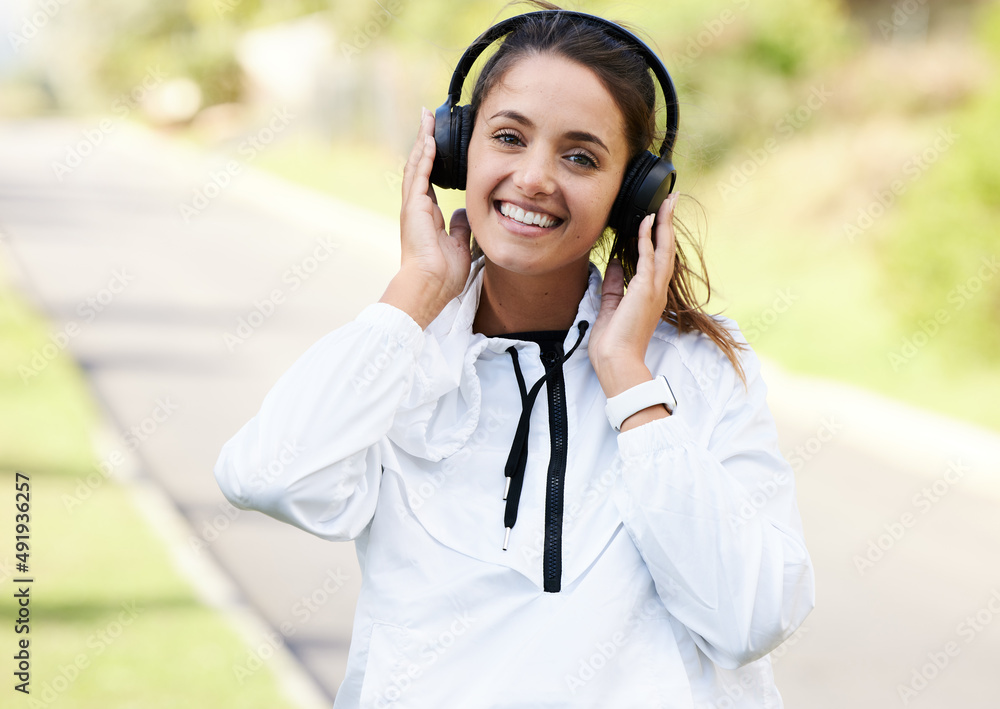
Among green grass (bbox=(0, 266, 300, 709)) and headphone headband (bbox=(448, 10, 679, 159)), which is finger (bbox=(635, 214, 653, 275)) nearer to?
headphone headband (bbox=(448, 10, 679, 159))

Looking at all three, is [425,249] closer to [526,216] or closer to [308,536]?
[526,216]

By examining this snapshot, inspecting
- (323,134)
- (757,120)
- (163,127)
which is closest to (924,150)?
(757,120)

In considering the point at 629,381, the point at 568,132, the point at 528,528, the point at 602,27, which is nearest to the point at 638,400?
the point at 629,381

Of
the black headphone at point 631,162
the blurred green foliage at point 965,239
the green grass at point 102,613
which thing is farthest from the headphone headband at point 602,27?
the blurred green foliage at point 965,239

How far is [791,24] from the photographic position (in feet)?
42.8

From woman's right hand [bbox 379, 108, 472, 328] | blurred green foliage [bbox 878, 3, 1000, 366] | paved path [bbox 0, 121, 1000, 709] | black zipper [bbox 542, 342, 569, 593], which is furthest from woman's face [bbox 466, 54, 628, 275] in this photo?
blurred green foliage [bbox 878, 3, 1000, 366]

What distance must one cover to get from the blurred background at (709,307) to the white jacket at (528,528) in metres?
0.77

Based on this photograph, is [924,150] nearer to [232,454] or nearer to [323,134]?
[232,454]

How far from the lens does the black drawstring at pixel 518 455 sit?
175cm

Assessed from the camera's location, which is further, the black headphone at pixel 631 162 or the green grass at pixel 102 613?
the green grass at pixel 102 613

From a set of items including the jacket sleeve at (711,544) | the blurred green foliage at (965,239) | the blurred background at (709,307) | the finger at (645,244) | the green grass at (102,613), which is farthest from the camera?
the blurred green foliage at (965,239)

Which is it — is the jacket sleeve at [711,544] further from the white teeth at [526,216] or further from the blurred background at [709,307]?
the blurred background at [709,307]

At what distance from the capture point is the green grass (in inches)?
141

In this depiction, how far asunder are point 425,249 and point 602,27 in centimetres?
58
